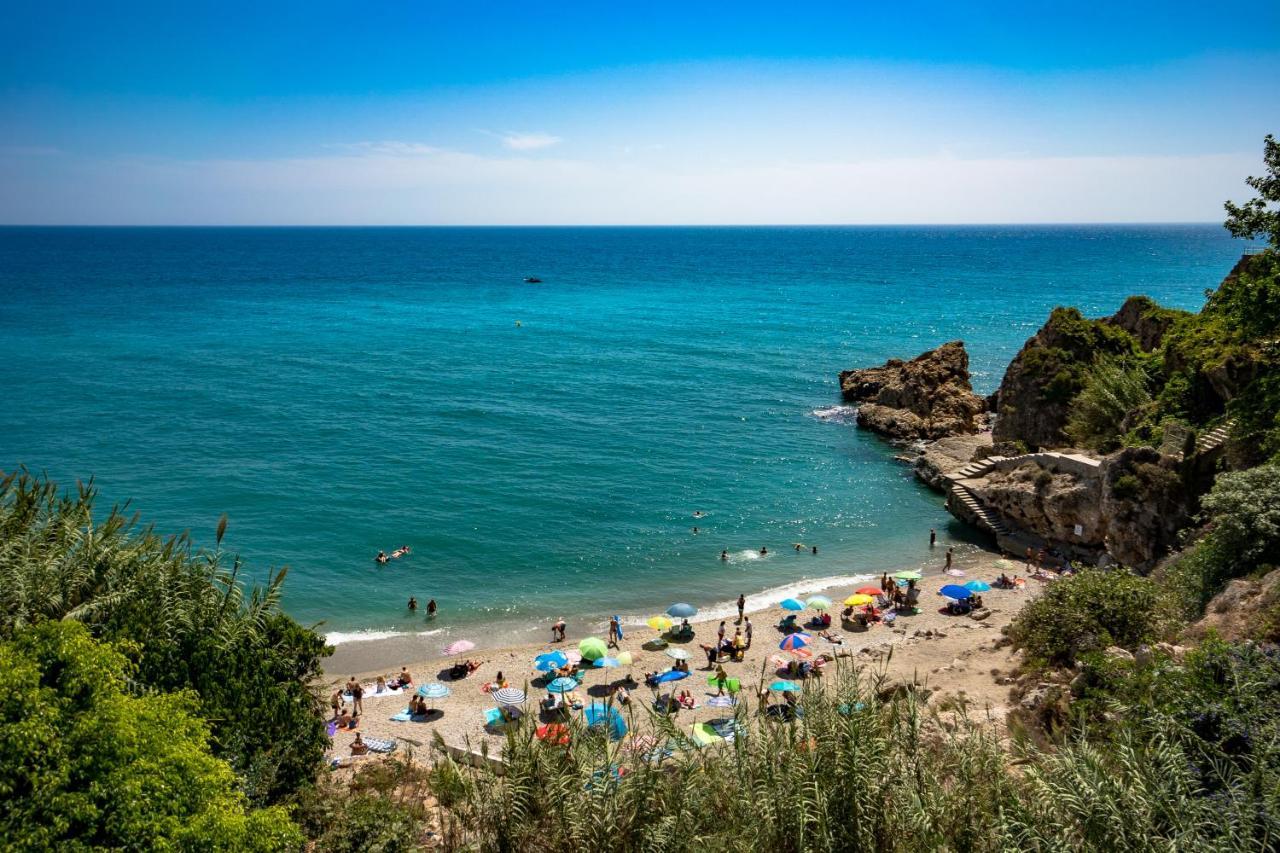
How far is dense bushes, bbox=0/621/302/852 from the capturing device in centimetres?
1165

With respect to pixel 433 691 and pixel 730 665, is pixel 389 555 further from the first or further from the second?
pixel 730 665

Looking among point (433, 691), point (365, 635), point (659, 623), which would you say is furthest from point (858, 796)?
point (365, 635)

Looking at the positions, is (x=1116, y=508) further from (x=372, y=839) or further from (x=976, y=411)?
(x=372, y=839)

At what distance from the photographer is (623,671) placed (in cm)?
2905

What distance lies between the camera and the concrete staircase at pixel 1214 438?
29578mm

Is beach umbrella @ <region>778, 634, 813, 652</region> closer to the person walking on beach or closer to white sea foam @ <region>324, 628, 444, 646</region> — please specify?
white sea foam @ <region>324, 628, 444, 646</region>

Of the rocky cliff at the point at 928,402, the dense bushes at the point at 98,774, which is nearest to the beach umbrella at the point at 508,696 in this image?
the dense bushes at the point at 98,774

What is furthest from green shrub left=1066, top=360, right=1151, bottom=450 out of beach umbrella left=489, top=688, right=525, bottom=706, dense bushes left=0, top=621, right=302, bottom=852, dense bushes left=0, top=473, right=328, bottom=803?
dense bushes left=0, top=621, right=302, bottom=852

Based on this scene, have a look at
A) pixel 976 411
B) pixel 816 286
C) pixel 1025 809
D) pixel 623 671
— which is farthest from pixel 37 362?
pixel 816 286

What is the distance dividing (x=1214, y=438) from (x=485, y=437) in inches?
1617

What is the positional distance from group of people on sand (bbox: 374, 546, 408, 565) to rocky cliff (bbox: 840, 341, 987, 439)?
116 ft

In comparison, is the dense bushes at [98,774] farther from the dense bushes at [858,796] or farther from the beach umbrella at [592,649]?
the beach umbrella at [592,649]

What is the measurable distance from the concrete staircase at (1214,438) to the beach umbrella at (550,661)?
2523cm

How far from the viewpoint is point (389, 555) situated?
37.5 metres
